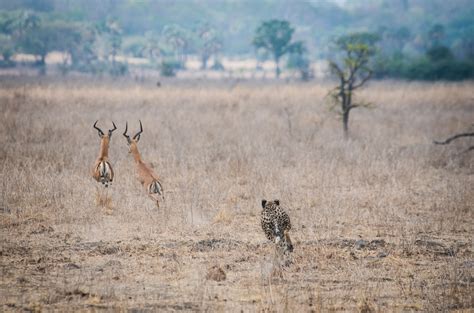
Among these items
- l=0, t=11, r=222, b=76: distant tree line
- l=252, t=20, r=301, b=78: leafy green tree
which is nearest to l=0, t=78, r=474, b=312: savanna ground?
l=0, t=11, r=222, b=76: distant tree line

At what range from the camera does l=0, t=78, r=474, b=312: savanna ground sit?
587cm

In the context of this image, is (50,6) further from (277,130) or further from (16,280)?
(16,280)

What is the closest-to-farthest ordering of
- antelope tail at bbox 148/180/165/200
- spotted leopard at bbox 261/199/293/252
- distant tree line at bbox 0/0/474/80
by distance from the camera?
1. spotted leopard at bbox 261/199/293/252
2. antelope tail at bbox 148/180/165/200
3. distant tree line at bbox 0/0/474/80

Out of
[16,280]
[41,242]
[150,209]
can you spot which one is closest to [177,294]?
[16,280]

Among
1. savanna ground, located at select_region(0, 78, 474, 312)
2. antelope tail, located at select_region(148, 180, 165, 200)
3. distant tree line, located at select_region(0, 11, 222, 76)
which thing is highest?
distant tree line, located at select_region(0, 11, 222, 76)

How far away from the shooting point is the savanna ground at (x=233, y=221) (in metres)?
5.87

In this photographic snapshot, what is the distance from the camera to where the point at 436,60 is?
4225 cm

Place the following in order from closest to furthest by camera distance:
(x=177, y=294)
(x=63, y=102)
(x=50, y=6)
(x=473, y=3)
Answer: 1. (x=177, y=294)
2. (x=63, y=102)
3. (x=50, y=6)
4. (x=473, y=3)

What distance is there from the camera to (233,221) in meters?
8.40

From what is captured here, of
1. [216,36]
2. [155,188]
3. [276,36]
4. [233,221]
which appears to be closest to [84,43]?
[216,36]

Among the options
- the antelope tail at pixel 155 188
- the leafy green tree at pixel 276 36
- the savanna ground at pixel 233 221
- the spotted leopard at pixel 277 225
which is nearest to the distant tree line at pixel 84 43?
the leafy green tree at pixel 276 36

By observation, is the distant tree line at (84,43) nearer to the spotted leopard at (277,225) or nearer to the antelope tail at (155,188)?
the antelope tail at (155,188)

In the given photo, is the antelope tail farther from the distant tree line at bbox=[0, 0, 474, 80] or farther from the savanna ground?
the distant tree line at bbox=[0, 0, 474, 80]

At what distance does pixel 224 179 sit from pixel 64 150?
3329 millimetres
